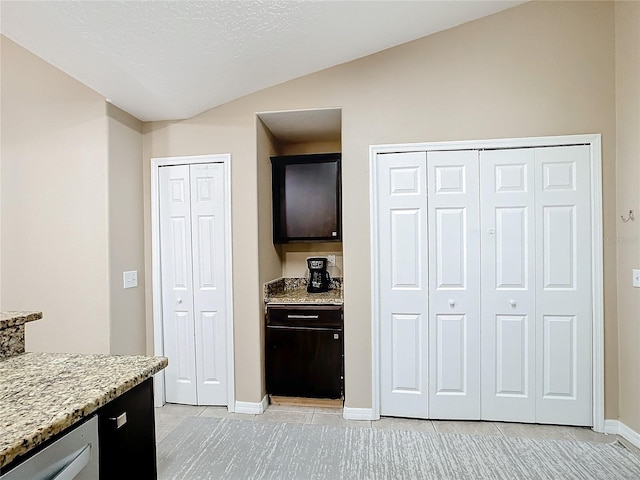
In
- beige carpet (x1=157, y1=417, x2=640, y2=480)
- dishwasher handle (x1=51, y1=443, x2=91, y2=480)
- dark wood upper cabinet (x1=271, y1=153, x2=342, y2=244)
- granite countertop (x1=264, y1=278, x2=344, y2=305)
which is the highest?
dark wood upper cabinet (x1=271, y1=153, x2=342, y2=244)

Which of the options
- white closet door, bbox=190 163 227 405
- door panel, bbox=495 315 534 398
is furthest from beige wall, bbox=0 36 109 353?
door panel, bbox=495 315 534 398

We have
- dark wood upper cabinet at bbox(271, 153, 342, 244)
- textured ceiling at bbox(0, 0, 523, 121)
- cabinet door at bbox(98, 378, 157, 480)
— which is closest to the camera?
cabinet door at bbox(98, 378, 157, 480)

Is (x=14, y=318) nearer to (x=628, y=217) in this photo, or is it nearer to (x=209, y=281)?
(x=209, y=281)

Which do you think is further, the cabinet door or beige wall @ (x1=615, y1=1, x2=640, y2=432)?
beige wall @ (x1=615, y1=1, x2=640, y2=432)

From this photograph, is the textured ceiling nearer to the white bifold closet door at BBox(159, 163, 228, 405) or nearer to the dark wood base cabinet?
Result: the white bifold closet door at BBox(159, 163, 228, 405)

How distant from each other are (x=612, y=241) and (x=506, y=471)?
5.79ft

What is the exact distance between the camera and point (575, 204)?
2.41m

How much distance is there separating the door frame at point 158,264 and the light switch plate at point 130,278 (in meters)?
0.14

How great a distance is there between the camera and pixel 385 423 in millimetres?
2541

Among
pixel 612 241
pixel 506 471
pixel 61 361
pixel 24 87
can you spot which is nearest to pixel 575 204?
pixel 612 241

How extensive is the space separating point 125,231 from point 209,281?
2.58 feet

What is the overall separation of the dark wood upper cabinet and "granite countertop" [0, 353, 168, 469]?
198 centimetres

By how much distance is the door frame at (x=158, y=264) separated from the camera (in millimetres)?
2756

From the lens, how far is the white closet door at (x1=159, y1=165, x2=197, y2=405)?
9.31ft
